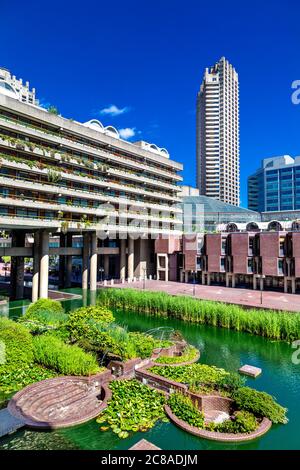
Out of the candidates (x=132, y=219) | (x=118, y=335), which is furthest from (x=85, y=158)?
(x=118, y=335)

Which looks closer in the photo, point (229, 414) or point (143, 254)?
point (229, 414)

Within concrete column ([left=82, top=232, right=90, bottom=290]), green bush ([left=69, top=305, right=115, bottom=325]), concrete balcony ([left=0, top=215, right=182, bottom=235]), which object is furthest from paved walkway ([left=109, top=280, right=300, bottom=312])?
green bush ([left=69, top=305, right=115, bottom=325])

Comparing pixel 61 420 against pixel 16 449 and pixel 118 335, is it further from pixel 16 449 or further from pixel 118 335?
pixel 118 335

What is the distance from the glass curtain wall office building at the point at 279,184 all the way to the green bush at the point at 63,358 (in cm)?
13461

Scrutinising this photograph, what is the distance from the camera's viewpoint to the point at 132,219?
62.2m

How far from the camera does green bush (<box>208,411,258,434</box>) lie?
14.0 m

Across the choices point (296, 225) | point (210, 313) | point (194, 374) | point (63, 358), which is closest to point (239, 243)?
point (296, 225)

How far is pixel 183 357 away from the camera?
77.3 feet

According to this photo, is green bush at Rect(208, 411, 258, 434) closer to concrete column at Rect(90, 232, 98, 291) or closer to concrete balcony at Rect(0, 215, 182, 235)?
concrete balcony at Rect(0, 215, 182, 235)

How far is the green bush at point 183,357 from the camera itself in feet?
73.5

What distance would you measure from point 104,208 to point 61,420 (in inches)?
1630

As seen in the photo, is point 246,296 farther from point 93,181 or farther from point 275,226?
point 93,181

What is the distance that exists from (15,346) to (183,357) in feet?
37.9

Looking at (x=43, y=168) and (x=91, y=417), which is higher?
(x=43, y=168)
